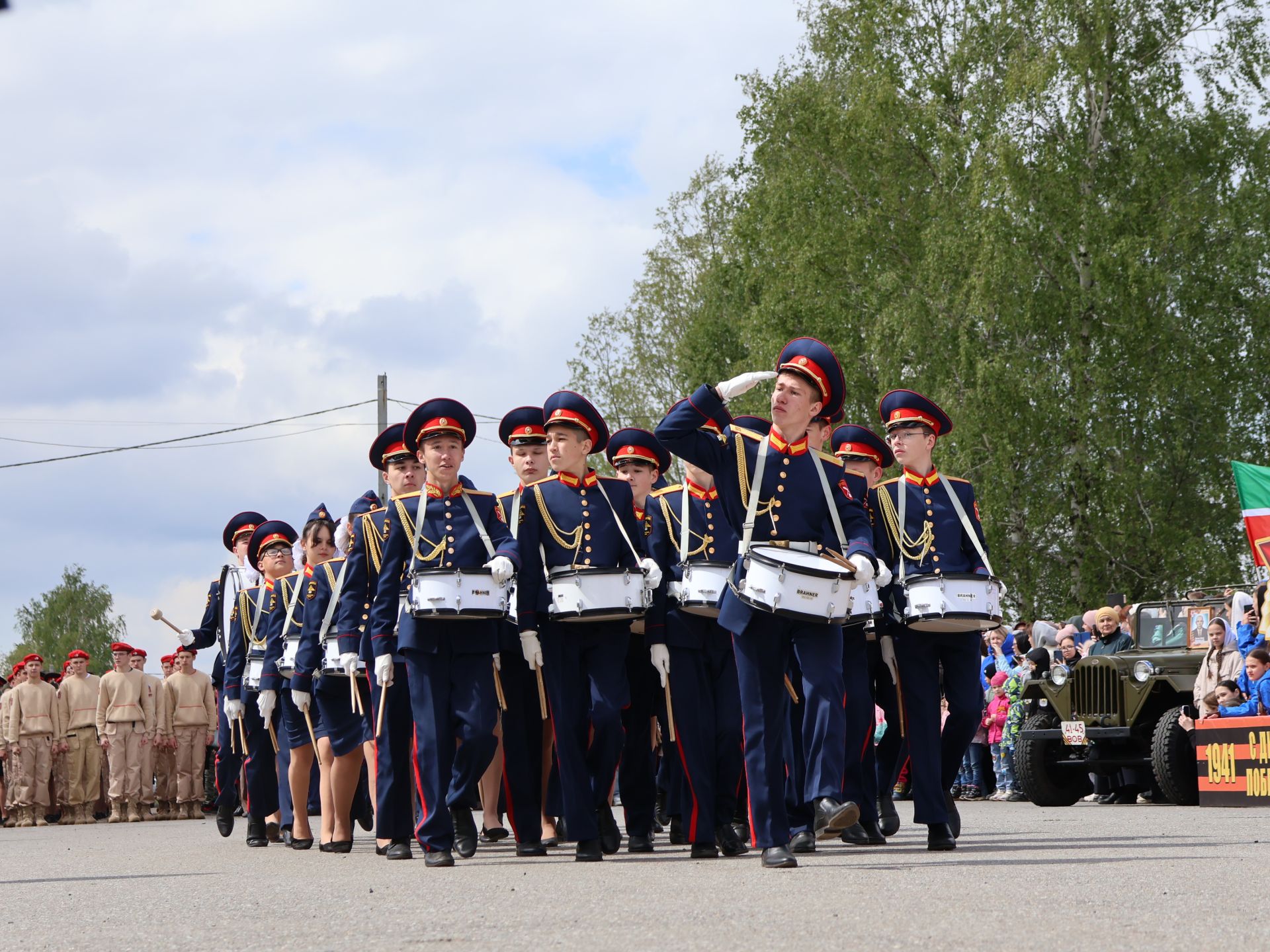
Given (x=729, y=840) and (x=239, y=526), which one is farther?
(x=239, y=526)

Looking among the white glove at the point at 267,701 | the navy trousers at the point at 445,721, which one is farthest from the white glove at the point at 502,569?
the white glove at the point at 267,701

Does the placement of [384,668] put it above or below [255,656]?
below

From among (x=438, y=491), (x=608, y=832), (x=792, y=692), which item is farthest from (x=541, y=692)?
(x=792, y=692)

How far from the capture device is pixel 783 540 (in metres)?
8.39

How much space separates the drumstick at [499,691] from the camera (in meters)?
9.60

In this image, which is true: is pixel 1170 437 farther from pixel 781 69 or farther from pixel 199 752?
pixel 199 752

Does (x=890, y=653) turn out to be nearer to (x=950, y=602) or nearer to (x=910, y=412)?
(x=950, y=602)

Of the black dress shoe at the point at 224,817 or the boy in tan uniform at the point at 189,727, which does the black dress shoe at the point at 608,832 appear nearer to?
the black dress shoe at the point at 224,817

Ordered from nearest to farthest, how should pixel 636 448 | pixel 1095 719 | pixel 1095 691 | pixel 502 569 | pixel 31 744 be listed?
pixel 502 569
pixel 636 448
pixel 1095 719
pixel 1095 691
pixel 31 744

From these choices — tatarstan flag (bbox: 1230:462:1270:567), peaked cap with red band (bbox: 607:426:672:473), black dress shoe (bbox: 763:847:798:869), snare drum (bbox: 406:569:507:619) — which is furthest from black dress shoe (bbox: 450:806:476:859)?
tatarstan flag (bbox: 1230:462:1270:567)

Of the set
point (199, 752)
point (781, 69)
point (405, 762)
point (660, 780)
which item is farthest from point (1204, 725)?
point (781, 69)

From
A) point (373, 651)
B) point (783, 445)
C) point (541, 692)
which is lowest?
point (541, 692)

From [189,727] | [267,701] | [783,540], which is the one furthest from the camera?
[189,727]

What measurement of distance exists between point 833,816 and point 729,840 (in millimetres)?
1095
